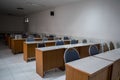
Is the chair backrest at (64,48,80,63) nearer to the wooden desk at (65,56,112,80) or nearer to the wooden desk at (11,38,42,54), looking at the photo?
the wooden desk at (65,56,112,80)

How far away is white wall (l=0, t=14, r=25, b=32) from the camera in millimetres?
11961

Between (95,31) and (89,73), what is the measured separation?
4088mm

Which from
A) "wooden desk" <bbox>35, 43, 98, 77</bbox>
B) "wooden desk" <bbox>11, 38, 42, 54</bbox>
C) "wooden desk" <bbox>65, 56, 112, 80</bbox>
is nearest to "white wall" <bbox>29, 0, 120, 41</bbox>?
"wooden desk" <bbox>35, 43, 98, 77</bbox>

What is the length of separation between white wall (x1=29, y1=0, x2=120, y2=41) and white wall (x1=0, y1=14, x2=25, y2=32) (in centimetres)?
642

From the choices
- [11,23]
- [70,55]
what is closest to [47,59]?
[70,55]

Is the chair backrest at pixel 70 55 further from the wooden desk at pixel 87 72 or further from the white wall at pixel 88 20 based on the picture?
the white wall at pixel 88 20

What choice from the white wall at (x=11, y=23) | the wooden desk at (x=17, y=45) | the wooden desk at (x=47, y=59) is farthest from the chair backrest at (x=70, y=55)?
the white wall at (x=11, y=23)

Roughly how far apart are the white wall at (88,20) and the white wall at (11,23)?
642cm

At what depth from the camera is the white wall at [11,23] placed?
11961mm

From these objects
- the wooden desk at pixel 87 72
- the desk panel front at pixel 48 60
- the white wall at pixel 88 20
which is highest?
the white wall at pixel 88 20

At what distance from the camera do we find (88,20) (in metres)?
5.39

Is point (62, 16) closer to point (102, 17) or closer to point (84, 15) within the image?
point (84, 15)

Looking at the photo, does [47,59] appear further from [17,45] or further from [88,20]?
[88,20]

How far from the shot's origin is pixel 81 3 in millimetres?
5695
